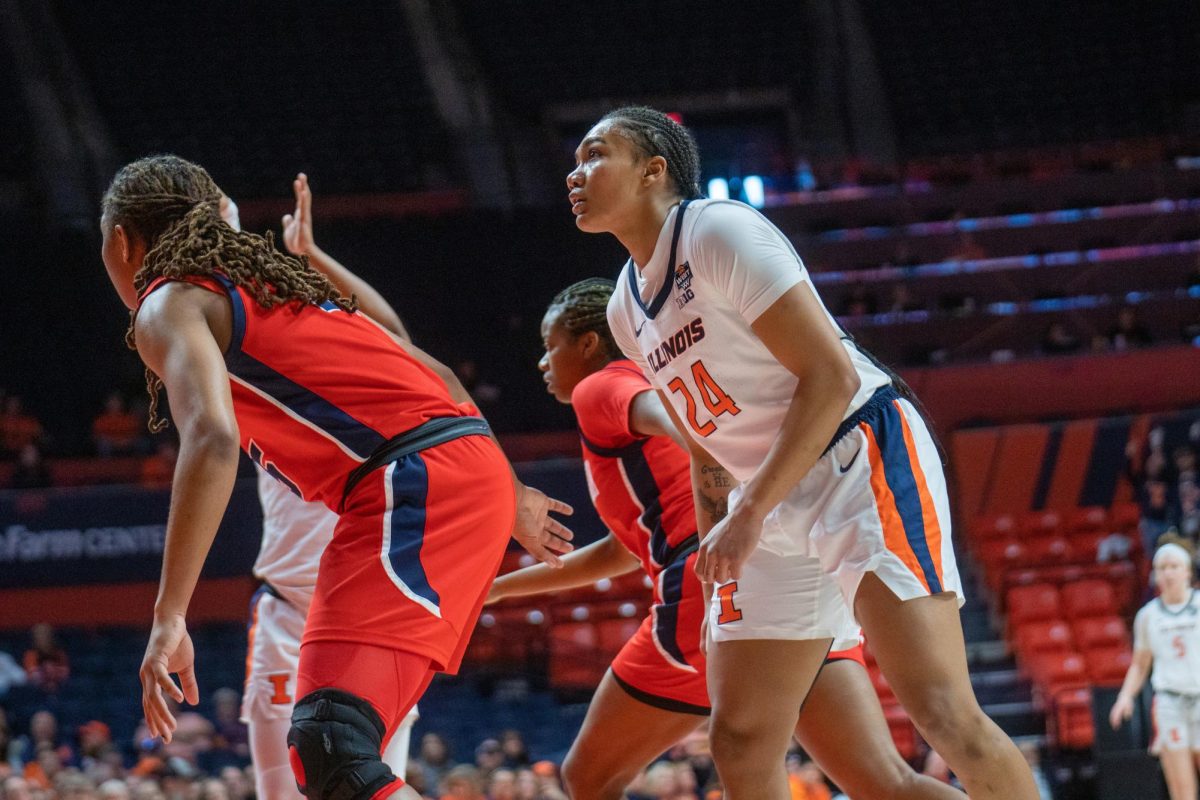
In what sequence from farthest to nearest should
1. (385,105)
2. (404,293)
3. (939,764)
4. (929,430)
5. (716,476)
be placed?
1. (385,105)
2. (404,293)
3. (939,764)
4. (716,476)
5. (929,430)

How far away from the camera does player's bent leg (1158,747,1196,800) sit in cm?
816

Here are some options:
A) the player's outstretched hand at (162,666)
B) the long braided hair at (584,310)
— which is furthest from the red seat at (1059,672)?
the player's outstretched hand at (162,666)

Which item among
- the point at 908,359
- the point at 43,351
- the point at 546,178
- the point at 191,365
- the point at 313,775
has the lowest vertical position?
the point at 313,775

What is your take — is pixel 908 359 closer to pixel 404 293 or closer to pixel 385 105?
pixel 404 293

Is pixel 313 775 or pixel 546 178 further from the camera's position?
pixel 546 178

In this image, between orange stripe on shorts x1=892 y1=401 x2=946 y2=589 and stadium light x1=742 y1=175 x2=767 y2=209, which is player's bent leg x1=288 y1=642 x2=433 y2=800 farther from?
stadium light x1=742 y1=175 x2=767 y2=209

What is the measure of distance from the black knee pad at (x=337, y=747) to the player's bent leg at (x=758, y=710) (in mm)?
888

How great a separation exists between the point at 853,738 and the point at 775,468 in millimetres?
1003

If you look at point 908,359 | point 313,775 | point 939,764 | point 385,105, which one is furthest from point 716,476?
point 385,105

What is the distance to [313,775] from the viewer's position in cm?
265

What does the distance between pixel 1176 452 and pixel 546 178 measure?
9263 mm

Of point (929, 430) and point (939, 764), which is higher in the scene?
point (929, 430)

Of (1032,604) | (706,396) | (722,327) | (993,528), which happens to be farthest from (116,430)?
(722,327)

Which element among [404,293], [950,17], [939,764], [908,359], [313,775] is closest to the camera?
[313,775]
